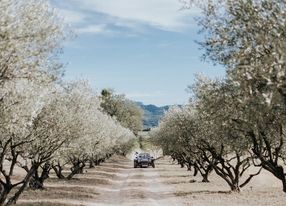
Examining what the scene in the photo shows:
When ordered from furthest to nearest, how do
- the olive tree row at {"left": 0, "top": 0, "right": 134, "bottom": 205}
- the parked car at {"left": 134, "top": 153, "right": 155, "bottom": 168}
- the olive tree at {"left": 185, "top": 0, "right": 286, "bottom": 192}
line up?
the parked car at {"left": 134, "top": 153, "right": 155, "bottom": 168} → the olive tree row at {"left": 0, "top": 0, "right": 134, "bottom": 205} → the olive tree at {"left": 185, "top": 0, "right": 286, "bottom": 192}

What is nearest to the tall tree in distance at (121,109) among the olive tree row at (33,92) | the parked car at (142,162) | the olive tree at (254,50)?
the parked car at (142,162)

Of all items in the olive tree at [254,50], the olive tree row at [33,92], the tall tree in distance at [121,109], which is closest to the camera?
the olive tree at [254,50]

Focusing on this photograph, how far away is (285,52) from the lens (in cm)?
1304

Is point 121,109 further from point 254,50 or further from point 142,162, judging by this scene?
point 254,50

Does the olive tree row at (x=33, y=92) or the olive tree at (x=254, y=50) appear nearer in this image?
the olive tree at (x=254, y=50)

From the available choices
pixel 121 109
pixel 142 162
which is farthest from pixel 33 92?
pixel 121 109

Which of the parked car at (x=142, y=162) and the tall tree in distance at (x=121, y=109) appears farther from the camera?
the tall tree in distance at (x=121, y=109)

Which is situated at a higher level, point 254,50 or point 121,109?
point 121,109

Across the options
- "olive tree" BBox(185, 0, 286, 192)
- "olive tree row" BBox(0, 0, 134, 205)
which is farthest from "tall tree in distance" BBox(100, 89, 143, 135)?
"olive tree" BBox(185, 0, 286, 192)

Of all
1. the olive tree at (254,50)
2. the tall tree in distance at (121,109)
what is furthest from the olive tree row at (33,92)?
the tall tree in distance at (121,109)

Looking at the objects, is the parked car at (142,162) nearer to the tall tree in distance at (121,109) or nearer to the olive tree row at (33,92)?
the olive tree row at (33,92)

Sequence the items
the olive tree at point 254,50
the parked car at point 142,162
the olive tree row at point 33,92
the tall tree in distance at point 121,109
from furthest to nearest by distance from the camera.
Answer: the tall tree in distance at point 121,109
the parked car at point 142,162
the olive tree row at point 33,92
the olive tree at point 254,50

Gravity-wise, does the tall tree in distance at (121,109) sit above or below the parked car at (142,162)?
above

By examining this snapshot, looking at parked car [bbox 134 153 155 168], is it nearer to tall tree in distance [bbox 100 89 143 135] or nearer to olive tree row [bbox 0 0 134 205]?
olive tree row [bbox 0 0 134 205]
